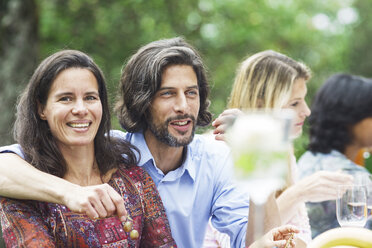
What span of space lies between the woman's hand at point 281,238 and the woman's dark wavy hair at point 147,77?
3.67 feet

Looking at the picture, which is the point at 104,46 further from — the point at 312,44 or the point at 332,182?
the point at 332,182

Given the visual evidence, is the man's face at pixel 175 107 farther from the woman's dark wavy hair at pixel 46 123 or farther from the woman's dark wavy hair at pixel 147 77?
the woman's dark wavy hair at pixel 46 123

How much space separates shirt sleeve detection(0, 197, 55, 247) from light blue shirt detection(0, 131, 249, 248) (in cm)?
74

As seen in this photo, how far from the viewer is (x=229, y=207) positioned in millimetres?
2844

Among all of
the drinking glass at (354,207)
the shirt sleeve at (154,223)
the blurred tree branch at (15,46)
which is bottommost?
the shirt sleeve at (154,223)

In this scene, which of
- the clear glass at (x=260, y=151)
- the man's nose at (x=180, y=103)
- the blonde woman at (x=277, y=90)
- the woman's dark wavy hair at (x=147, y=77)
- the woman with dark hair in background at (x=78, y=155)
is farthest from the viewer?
the blonde woman at (x=277, y=90)

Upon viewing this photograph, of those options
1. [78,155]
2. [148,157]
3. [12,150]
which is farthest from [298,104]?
[12,150]

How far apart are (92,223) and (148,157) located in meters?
0.61

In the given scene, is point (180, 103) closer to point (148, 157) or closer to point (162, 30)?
point (148, 157)

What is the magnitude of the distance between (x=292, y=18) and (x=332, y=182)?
10.5 m

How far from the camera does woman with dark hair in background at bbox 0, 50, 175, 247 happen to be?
235 centimetres

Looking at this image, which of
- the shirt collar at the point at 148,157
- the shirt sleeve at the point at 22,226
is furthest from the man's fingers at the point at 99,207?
the shirt collar at the point at 148,157

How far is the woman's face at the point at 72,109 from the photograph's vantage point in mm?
2477

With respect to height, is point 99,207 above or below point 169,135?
below
